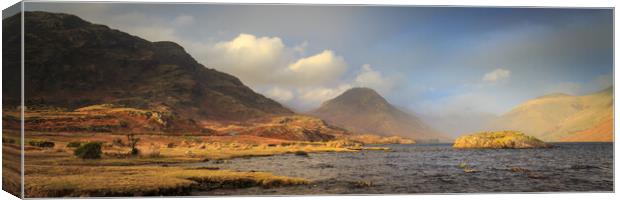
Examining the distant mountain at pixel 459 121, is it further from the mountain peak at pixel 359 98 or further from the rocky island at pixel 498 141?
the mountain peak at pixel 359 98

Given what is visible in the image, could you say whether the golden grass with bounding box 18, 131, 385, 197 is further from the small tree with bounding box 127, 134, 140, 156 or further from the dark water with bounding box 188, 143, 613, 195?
the dark water with bounding box 188, 143, 613, 195

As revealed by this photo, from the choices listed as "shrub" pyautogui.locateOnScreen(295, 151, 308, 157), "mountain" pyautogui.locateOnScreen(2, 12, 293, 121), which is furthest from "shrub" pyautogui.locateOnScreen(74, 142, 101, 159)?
"shrub" pyautogui.locateOnScreen(295, 151, 308, 157)

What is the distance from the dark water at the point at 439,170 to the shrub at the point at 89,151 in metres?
2.67

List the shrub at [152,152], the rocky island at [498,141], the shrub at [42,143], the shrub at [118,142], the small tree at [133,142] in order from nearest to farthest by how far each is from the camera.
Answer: the shrub at [42,143]
the shrub at [118,142]
the small tree at [133,142]
the shrub at [152,152]
the rocky island at [498,141]

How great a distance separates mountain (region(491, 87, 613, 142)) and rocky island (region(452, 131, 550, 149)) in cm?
18

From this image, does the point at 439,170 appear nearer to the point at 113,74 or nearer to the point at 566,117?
the point at 566,117

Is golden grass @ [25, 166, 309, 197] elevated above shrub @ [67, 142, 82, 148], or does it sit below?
below

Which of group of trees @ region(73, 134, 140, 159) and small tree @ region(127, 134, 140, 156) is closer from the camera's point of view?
group of trees @ region(73, 134, 140, 159)

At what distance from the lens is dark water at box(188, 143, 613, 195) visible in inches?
860

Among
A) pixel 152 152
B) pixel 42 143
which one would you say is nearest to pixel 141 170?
pixel 152 152

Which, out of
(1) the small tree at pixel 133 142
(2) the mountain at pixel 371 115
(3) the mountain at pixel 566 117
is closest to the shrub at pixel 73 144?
(1) the small tree at pixel 133 142

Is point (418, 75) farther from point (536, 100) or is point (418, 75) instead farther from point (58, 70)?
point (58, 70)

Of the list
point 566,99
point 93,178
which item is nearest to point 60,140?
point 93,178

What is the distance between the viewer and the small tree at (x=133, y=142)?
71.4ft
